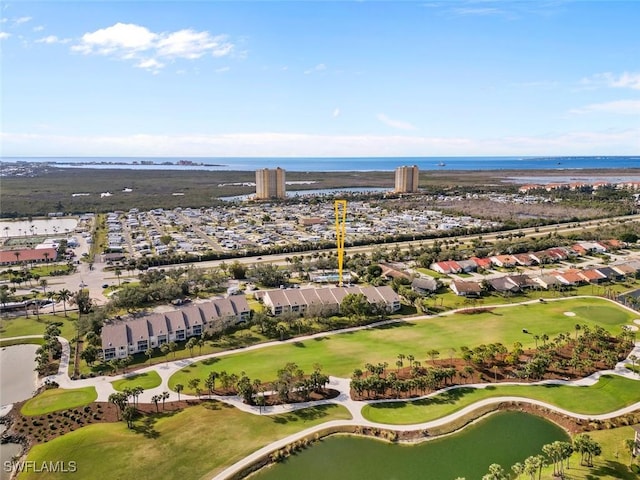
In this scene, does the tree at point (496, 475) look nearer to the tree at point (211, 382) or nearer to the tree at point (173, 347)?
the tree at point (211, 382)

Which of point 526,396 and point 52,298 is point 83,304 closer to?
point 52,298

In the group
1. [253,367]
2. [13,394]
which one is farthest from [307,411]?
[13,394]

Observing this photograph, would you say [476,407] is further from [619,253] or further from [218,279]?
[619,253]

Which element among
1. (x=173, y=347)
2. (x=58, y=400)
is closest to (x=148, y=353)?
(x=173, y=347)

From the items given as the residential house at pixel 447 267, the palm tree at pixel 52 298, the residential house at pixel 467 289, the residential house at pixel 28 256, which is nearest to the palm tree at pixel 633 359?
the residential house at pixel 467 289

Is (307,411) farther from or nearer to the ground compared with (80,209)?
nearer to the ground
